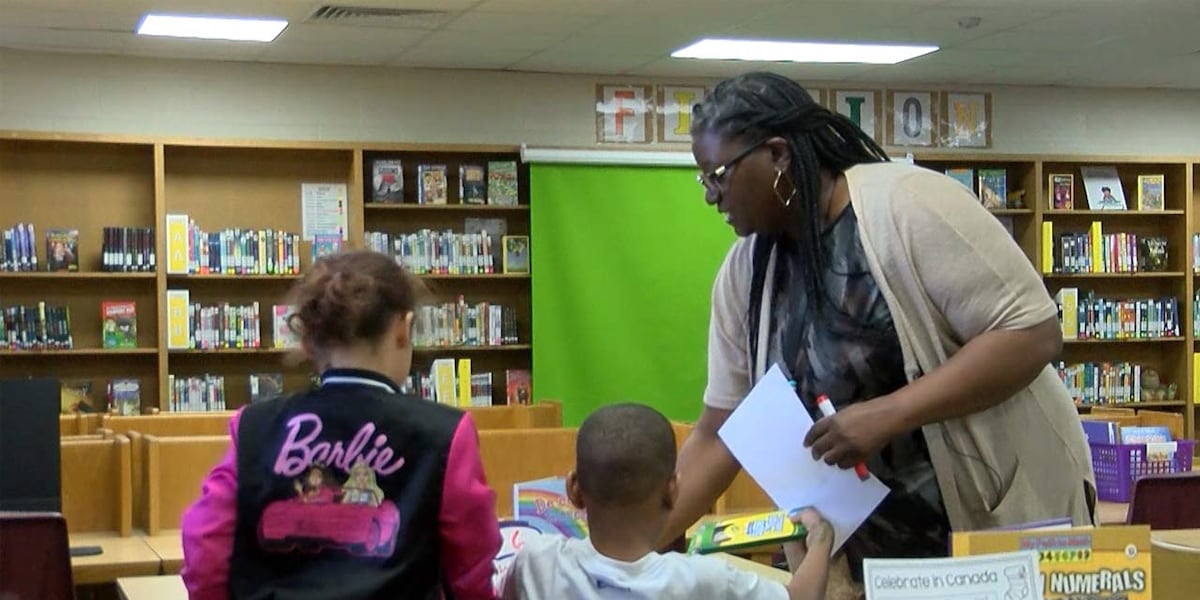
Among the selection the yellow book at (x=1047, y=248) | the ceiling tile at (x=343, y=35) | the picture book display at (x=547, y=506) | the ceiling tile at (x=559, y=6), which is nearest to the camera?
the picture book display at (x=547, y=506)

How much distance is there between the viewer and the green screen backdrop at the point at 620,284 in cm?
873

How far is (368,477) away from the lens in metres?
1.91

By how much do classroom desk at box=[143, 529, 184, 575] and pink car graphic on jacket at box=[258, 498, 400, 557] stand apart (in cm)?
211

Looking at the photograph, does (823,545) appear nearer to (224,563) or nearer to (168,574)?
(224,563)

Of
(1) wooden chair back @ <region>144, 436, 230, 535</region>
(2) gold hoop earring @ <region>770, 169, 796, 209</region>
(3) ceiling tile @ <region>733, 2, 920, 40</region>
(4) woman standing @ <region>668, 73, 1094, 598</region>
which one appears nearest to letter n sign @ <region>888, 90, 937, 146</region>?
(3) ceiling tile @ <region>733, 2, 920, 40</region>

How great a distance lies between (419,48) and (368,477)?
20.3 feet

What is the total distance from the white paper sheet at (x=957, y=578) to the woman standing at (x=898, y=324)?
7.9 inches

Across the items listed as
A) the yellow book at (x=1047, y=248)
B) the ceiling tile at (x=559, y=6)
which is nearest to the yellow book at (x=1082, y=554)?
the ceiling tile at (x=559, y=6)

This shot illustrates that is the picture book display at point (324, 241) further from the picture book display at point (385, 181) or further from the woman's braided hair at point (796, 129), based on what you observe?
the woman's braided hair at point (796, 129)

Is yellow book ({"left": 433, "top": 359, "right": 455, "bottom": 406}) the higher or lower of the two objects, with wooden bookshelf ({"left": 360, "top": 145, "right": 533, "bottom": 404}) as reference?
lower

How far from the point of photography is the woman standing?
179 centimetres

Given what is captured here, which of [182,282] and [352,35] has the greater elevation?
[352,35]

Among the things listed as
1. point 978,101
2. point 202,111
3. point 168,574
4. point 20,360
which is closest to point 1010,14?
point 978,101

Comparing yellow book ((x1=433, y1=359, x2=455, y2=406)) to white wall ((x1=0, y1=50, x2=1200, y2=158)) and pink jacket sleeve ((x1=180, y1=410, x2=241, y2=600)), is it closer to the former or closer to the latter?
white wall ((x1=0, y1=50, x2=1200, y2=158))
